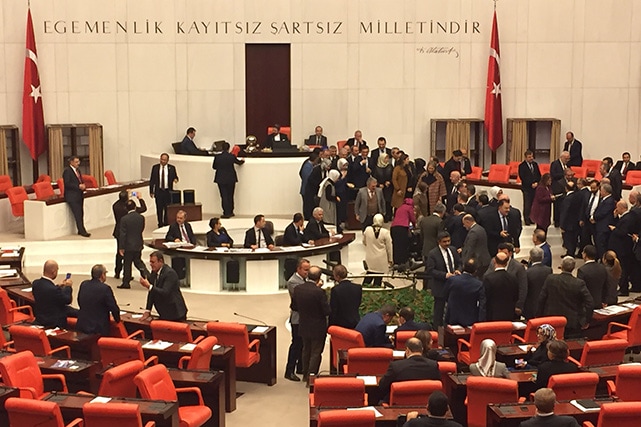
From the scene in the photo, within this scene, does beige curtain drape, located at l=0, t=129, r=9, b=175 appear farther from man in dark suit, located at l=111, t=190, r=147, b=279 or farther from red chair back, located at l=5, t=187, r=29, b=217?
man in dark suit, located at l=111, t=190, r=147, b=279

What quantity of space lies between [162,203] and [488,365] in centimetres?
1170

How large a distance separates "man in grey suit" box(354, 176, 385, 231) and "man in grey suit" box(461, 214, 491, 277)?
4107mm

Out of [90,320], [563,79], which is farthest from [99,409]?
[563,79]

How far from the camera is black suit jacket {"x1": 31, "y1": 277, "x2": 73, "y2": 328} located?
11.9m

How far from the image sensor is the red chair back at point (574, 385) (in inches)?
356

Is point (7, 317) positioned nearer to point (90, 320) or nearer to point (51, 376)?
point (90, 320)

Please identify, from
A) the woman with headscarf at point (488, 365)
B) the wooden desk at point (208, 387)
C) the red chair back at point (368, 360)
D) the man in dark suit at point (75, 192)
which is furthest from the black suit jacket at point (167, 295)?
the man in dark suit at point (75, 192)

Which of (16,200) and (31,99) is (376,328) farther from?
(31,99)

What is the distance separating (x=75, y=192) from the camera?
1952 centimetres

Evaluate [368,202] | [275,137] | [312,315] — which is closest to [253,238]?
[368,202]

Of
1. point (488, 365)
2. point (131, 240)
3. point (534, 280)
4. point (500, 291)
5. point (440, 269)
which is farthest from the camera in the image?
point (131, 240)

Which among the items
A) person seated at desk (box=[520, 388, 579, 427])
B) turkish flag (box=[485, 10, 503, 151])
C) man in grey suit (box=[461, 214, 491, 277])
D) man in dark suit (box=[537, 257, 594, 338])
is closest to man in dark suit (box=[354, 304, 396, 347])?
man in dark suit (box=[537, 257, 594, 338])

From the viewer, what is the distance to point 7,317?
12.9m

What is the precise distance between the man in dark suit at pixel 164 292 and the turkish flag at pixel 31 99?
12.0m
